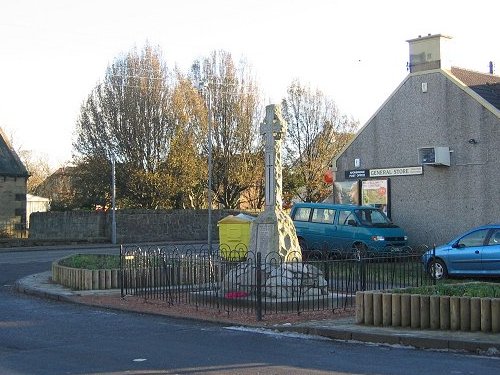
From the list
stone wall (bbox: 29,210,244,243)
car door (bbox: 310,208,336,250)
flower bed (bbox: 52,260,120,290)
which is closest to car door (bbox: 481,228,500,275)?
car door (bbox: 310,208,336,250)

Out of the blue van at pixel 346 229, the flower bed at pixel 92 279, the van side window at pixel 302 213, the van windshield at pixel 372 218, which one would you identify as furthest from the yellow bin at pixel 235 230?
the flower bed at pixel 92 279

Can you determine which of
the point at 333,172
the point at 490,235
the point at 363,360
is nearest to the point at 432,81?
the point at 333,172

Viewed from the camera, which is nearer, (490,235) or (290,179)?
(490,235)

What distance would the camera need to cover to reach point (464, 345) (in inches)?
415

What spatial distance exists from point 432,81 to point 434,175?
3.54 metres

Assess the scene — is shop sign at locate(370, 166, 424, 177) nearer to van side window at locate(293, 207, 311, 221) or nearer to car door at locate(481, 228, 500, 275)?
van side window at locate(293, 207, 311, 221)

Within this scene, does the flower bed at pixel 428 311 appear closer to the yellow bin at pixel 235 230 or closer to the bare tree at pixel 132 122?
the yellow bin at pixel 235 230

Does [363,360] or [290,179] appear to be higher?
[290,179]

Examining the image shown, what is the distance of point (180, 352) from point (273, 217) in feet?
20.5

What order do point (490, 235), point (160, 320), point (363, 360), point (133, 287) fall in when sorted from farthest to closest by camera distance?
point (490, 235)
point (133, 287)
point (160, 320)
point (363, 360)

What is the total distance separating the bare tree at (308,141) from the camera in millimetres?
54125

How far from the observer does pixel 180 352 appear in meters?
10.5

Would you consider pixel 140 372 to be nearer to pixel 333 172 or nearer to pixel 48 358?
pixel 48 358

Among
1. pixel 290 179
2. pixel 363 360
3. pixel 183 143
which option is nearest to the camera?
pixel 363 360
